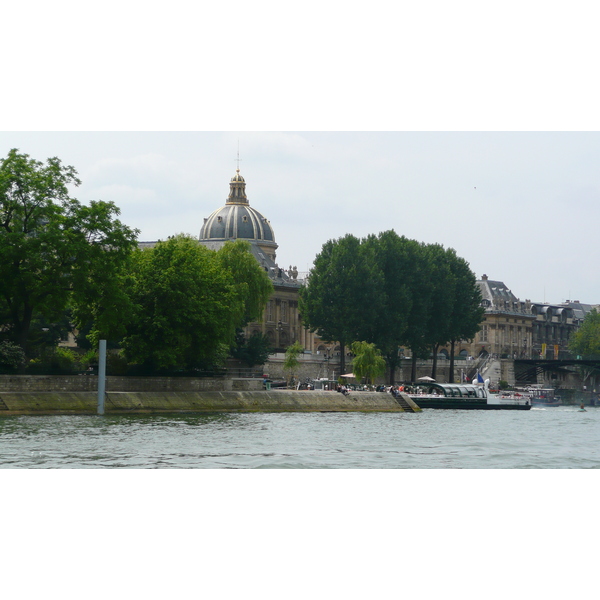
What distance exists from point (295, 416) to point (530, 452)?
25.9m

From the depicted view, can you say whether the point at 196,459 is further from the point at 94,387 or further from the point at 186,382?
the point at 186,382

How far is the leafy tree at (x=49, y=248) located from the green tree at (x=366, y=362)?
4118cm

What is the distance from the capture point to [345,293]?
110 metres

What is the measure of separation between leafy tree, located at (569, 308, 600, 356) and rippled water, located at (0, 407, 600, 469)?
394 feet

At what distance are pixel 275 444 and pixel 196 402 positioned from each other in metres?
24.8

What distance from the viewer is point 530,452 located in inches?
1741

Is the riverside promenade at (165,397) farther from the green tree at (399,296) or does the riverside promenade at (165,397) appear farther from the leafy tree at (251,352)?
the green tree at (399,296)

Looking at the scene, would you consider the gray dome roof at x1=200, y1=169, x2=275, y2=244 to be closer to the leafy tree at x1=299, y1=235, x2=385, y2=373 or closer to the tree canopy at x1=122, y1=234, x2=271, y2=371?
the leafy tree at x1=299, y1=235, x2=385, y2=373

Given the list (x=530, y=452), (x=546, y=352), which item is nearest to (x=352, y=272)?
(x=530, y=452)

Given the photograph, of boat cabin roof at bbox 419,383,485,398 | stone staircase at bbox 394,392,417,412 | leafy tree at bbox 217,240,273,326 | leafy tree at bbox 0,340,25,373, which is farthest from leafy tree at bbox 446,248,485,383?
leafy tree at bbox 0,340,25,373

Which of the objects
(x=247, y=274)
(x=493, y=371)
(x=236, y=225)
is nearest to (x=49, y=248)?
(x=247, y=274)

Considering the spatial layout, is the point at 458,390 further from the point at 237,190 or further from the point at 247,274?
the point at 237,190

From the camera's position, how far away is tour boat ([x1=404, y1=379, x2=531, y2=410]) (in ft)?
308

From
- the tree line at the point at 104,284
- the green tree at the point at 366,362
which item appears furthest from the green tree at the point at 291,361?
the tree line at the point at 104,284
